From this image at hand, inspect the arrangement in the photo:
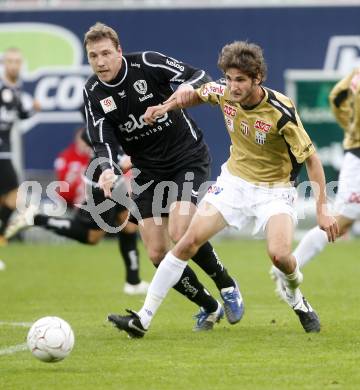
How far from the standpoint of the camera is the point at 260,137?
7.43m

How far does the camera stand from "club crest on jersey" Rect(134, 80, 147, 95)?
8156mm

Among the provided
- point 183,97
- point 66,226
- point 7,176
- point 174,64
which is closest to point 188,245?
point 183,97

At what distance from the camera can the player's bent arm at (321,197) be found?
23.7 ft

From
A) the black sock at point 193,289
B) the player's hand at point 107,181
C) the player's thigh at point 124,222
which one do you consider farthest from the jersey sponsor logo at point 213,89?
the player's thigh at point 124,222

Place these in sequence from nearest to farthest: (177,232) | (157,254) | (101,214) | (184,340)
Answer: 1. (184,340)
2. (177,232)
3. (157,254)
4. (101,214)

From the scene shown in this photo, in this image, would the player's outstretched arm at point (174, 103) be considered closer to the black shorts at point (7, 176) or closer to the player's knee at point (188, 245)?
the player's knee at point (188, 245)

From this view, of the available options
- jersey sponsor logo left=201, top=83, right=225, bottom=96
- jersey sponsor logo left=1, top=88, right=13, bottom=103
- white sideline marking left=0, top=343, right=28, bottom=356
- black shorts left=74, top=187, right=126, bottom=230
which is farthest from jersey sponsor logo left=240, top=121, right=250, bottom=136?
jersey sponsor logo left=1, top=88, right=13, bottom=103

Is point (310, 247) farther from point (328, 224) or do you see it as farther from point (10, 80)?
point (10, 80)

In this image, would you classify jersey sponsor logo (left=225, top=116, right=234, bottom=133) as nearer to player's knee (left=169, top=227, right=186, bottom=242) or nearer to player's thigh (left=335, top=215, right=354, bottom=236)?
player's knee (left=169, top=227, right=186, bottom=242)

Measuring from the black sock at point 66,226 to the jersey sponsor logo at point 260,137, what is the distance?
4765 millimetres

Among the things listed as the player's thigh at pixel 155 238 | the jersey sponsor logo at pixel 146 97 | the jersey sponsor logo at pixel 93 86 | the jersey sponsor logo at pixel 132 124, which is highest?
the jersey sponsor logo at pixel 93 86

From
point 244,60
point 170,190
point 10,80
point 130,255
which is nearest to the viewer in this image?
point 244,60

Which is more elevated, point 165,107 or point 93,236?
point 165,107

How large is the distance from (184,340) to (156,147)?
5.32 ft
